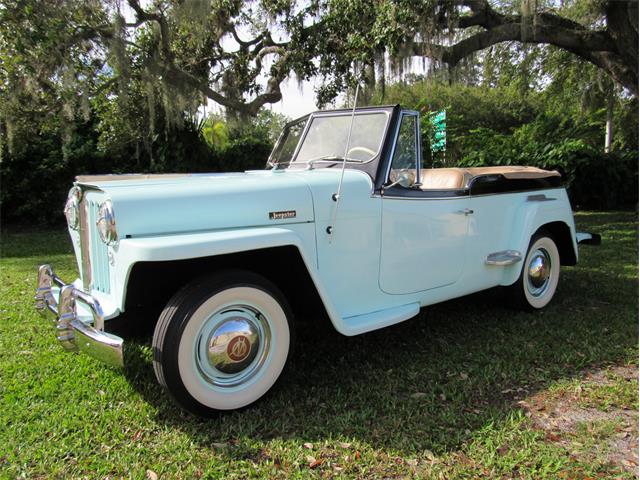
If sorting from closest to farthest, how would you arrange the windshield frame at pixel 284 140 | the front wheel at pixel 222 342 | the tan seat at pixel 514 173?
the front wheel at pixel 222 342
the windshield frame at pixel 284 140
the tan seat at pixel 514 173

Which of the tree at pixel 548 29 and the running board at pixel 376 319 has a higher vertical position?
the tree at pixel 548 29

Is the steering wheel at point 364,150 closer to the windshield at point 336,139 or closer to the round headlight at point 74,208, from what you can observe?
the windshield at point 336,139

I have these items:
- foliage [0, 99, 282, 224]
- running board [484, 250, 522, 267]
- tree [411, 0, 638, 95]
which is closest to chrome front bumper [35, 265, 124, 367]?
running board [484, 250, 522, 267]

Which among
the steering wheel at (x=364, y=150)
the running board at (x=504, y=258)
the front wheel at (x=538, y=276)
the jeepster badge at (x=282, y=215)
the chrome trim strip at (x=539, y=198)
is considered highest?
the steering wheel at (x=364, y=150)

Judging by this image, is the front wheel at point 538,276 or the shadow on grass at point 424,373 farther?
the front wheel at point 538,276

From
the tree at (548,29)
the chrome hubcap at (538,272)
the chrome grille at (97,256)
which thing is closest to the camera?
the chrome grille at (97,256)

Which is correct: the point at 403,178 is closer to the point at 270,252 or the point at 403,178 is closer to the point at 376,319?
the point at 376,319

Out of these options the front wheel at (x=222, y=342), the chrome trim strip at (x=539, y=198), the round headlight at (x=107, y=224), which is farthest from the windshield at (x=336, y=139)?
the chrome trim strip at (x=539, y=198)

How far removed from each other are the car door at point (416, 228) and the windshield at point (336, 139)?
0.55ft

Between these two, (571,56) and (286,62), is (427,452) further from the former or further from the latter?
(571,56)

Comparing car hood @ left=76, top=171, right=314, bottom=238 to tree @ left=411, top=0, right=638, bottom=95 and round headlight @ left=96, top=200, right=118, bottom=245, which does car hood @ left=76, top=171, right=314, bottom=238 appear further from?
tree @ left=411, top=0, right=638, bottom=95

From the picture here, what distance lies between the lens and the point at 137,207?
257 cm

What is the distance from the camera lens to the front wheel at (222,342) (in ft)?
8.25

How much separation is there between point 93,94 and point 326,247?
27.9 feet
